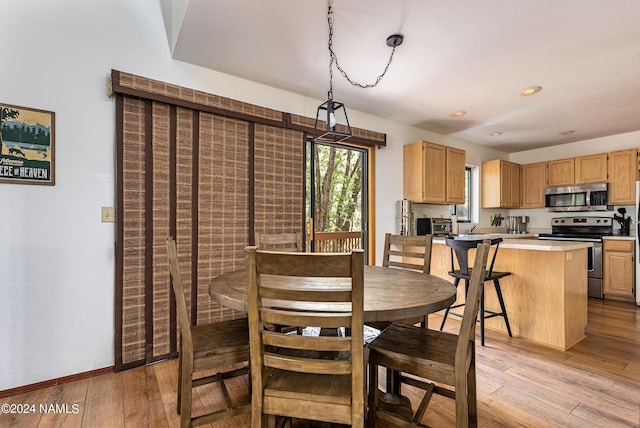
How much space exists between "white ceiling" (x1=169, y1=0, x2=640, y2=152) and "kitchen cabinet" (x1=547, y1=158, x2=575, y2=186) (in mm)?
1361

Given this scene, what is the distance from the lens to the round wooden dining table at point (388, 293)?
1.27m

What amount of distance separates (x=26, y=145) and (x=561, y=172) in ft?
21.7

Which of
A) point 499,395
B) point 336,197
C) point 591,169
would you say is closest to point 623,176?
point 591,169

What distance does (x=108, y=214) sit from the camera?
2.30 meters

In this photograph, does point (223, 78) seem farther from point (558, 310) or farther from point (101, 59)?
point (558, 310)

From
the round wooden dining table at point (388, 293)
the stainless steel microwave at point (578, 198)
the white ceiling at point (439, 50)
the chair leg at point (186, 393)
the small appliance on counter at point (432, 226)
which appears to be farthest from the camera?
the stainless steel microwave at point (578, 198)

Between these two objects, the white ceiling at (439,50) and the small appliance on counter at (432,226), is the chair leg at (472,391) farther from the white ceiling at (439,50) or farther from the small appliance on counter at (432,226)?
the small appliance on counter at (432,226)

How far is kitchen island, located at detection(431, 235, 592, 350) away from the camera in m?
2.72

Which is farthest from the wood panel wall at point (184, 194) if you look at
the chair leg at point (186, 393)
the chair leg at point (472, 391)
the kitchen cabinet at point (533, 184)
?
the kitchen cabinet at point (533, 184)

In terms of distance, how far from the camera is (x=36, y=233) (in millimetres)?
2066

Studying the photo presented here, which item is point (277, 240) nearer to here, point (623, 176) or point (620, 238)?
point (620, 238)

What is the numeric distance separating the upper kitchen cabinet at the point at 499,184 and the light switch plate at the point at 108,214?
5.29 m

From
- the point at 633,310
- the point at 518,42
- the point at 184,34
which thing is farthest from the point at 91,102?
the point at 633,310

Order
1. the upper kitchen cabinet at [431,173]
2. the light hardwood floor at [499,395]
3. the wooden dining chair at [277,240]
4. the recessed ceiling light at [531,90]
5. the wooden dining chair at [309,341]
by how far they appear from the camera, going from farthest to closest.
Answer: the upper kitchen cabinet at [431,173] < the recessed ceiling light at [531,90] < the wooden dining chair at [277,240] < the light hardwood floor at [499,395] < the wooden dining chair at [309,341]
